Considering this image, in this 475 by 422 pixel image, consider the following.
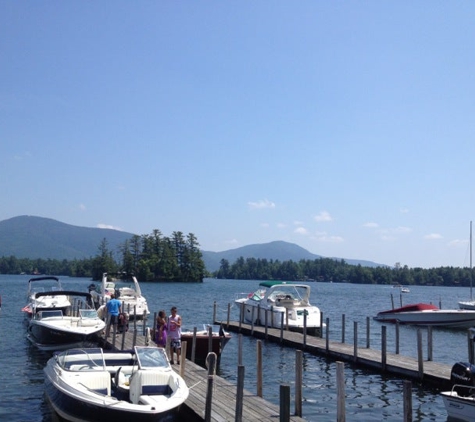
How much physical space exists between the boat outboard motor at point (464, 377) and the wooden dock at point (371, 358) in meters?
2.99

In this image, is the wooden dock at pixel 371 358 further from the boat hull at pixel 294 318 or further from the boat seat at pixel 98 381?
the boat seat at pixel 98 381

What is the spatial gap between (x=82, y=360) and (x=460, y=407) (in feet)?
32.3

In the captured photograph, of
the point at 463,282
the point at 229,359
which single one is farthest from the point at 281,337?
the point at 463,282

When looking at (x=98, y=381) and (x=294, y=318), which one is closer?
(x=98, y=381)

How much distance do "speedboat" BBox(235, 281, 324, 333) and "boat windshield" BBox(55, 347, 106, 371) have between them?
57.4ft

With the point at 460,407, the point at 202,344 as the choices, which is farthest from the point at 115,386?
the point at 202,344

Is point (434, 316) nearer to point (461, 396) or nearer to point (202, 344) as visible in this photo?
point (202, 344)

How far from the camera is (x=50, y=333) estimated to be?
2650cm

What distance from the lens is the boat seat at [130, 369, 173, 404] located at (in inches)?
534

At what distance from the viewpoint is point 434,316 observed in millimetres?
44969

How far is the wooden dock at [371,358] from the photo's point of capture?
20312 millimetres

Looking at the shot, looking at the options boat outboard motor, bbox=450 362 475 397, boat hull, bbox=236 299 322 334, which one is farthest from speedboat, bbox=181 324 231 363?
boat outboard motor, bbox=450 362 475 397

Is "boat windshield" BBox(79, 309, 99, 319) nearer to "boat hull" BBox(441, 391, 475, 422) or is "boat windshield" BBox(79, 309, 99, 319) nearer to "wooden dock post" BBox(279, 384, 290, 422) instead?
"boat hull" BBox(441, 391, 475, 422)

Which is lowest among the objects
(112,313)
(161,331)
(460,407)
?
(460,407)
